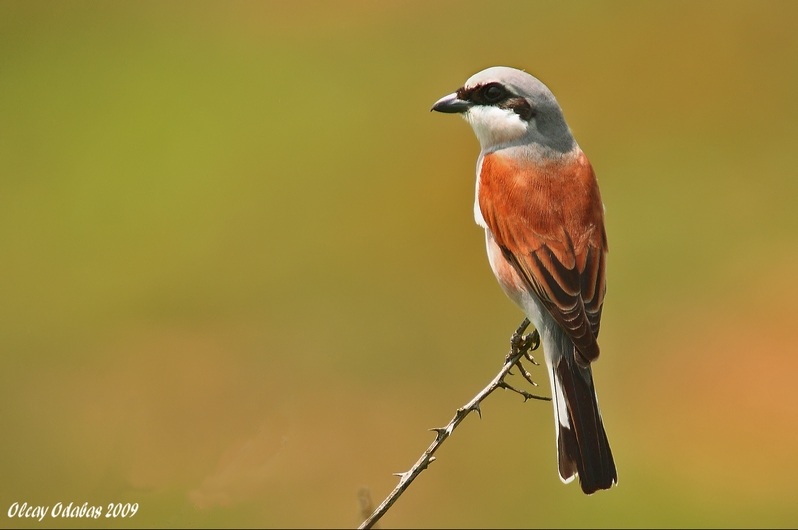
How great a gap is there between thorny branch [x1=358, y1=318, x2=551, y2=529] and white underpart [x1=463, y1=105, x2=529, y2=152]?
0.74 m

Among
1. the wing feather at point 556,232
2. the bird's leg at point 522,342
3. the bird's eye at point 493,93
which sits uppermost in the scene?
the bird's eye at point 493,93

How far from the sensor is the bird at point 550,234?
374 cm

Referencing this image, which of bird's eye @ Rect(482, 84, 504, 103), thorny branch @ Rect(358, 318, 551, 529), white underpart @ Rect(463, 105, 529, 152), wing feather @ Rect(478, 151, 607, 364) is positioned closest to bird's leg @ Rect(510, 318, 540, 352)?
thorny branch @ Rect(358, 318, 551, 529)

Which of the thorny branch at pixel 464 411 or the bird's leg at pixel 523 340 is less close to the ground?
the bird's leg at pixel 523 340

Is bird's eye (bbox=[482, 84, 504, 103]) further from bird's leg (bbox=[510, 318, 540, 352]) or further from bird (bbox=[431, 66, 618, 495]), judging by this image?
bird's leg (bbox=[510, 318, 540, 352])

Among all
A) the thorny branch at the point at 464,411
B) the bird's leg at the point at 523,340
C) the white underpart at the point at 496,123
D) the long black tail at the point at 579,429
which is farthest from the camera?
the white underpart at the point at 496,123

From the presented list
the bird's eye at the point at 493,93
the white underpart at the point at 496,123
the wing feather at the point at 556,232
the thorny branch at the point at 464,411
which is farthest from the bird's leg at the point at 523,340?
the bird's eye at the point at 493,93

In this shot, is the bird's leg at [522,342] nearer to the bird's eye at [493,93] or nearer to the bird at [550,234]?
the bird at [550,234]

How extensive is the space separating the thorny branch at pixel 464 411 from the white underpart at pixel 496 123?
737 millimetres

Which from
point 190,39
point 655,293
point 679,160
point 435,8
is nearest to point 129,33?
point 190,39

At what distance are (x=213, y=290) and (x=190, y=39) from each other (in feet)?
18.3

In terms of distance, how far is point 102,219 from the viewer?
1062 centimetres

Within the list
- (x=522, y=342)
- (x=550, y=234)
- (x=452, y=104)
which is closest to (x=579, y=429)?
(x=522, y=342)

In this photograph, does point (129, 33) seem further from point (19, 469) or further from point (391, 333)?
point (19, 469)
